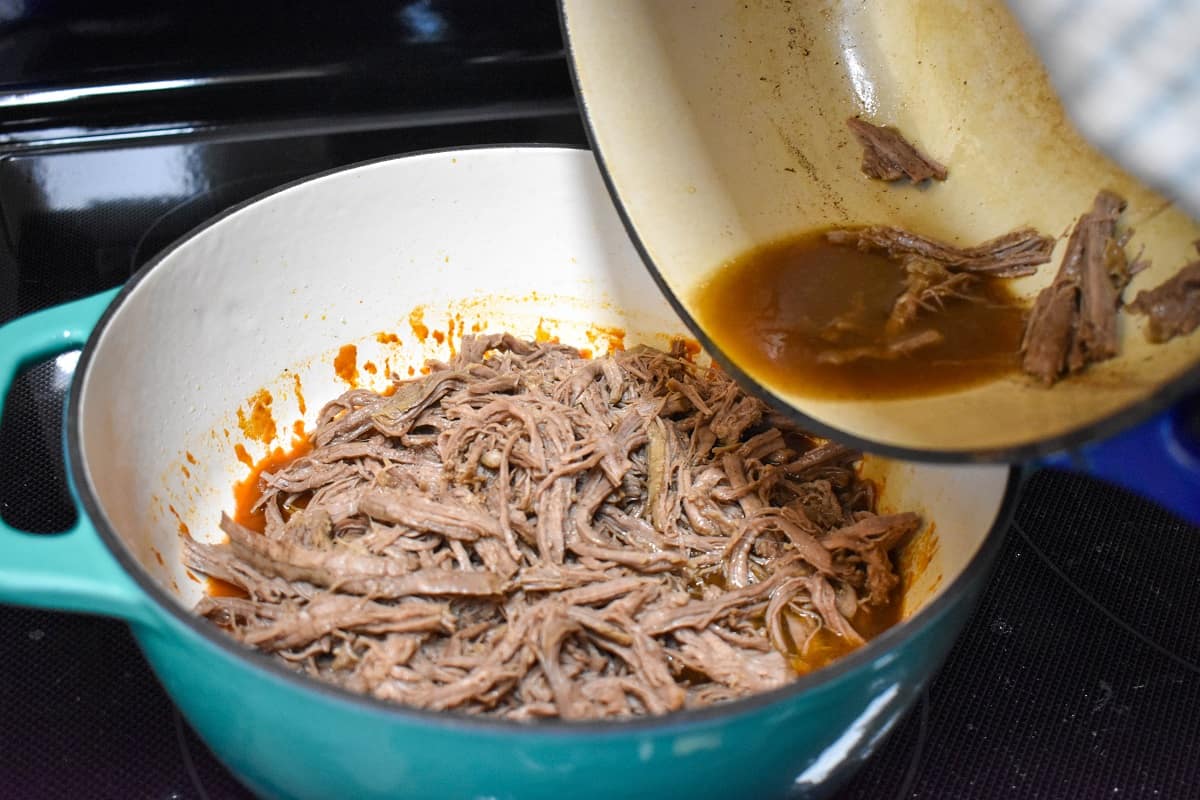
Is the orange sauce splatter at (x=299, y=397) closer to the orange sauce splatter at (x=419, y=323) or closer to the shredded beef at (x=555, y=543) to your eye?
the shredded beef at (x=555, y=543)

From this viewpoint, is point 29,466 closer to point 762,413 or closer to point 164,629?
point 164,629

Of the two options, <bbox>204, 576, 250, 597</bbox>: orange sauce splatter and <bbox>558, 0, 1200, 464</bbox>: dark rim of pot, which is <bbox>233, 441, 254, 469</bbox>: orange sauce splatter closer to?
<bbox>204, 576, 250, 597</bbox>: orange sauce splatter

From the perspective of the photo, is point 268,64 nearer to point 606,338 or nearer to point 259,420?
point 259,420

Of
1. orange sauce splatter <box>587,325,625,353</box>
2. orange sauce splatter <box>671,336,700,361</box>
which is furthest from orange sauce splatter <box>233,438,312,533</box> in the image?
orange sauce splatter <box>671,336,700,361</box>

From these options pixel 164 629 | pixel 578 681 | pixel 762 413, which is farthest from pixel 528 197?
pixel 164 629

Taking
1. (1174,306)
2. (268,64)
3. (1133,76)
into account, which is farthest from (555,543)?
(268,64)
